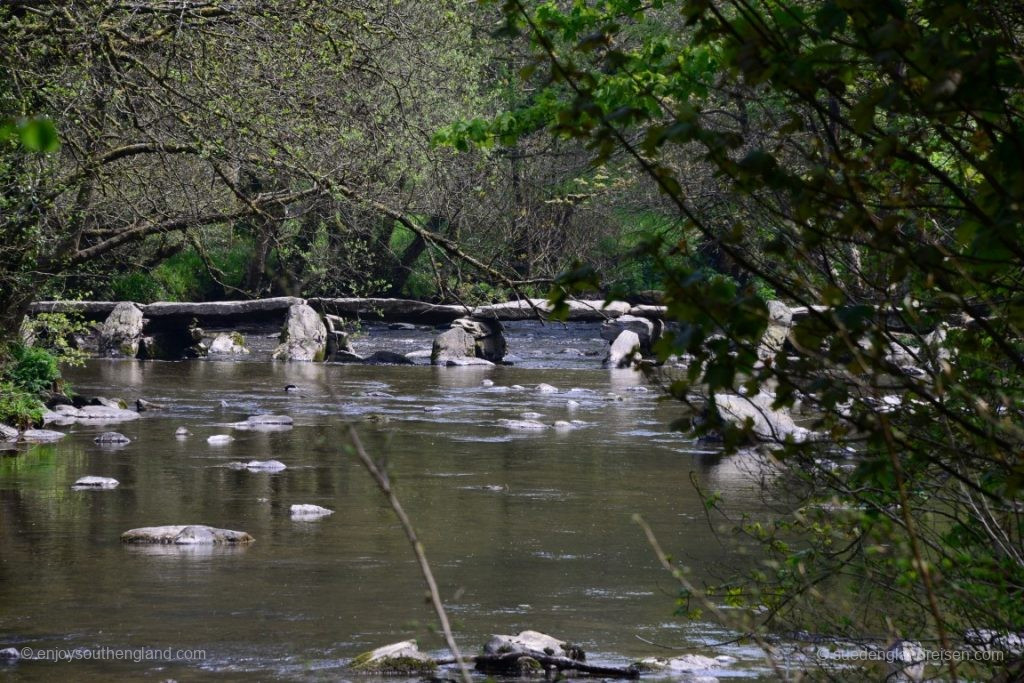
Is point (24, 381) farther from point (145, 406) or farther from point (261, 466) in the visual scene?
point (261, 466)

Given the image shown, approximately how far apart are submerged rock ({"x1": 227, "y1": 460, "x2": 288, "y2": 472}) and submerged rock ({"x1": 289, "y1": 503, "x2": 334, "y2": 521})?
2.61m

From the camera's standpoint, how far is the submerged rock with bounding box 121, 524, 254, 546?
10336 mm

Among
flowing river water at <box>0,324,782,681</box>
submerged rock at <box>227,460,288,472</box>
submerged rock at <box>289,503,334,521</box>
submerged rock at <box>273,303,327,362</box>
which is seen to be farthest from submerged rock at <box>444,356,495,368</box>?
submerged rock at <box>289,503,334,521</box>

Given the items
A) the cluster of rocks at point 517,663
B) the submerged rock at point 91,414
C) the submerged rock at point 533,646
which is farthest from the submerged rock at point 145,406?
the submerged rock at point 533,646

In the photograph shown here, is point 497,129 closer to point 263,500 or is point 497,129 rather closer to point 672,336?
point 263,500

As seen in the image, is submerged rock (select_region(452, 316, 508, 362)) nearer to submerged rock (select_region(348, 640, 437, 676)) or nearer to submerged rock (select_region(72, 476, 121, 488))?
submerged rock (select_region(72, 476, 121, 488))

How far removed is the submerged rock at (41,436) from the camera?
16.3 m

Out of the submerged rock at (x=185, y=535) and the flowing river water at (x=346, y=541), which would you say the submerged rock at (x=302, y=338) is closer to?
the flowing river water at (x=346, y=541)

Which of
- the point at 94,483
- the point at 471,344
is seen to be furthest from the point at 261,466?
the point at 471,344

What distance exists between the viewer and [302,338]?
103 ft

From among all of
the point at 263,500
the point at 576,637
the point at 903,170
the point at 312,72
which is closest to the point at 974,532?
the point at 903,170

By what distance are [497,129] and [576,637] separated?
4420 mm

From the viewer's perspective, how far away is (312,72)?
36.0ft

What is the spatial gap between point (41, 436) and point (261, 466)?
3.80 m
